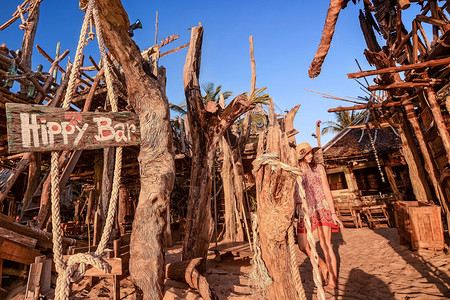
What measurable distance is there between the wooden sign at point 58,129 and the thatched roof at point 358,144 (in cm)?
1245

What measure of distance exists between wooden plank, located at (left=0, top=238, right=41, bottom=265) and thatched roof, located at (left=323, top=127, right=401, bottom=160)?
1254 cm

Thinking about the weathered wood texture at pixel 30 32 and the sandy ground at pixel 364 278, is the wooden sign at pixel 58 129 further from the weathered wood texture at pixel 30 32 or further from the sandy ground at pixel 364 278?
the weathered wood texture at pixel 30 32

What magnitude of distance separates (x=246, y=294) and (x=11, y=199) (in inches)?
607

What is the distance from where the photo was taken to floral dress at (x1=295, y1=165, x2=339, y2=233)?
362cm

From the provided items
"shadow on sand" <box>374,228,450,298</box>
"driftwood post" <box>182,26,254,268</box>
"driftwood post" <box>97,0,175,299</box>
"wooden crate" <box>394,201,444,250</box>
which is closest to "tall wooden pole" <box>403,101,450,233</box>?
"wooden crate" <box>394,201,444,250</box>

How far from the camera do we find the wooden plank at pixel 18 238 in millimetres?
3721

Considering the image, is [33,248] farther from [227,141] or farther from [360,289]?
[360,289]

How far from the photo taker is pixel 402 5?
18.9 ft

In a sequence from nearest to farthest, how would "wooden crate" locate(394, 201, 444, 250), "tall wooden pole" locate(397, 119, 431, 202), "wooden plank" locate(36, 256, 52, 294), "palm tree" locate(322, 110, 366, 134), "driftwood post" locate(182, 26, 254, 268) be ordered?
"wooden plank" locate(36, 256, 52, 294) < "driftwood post" locate(182, 26, 254, 268) < "wooden crate" locate(394, 201, 444, 250) < "tall wooden pole" locate(397, 119, 431, 202) < "palm tree" locate(322, 110, 366, 134)

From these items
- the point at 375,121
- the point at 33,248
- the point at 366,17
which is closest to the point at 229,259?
the point at 33,248

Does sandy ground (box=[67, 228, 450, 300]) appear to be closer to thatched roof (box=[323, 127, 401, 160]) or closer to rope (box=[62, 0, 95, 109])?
rope (box=[62, 0, 95, 109])

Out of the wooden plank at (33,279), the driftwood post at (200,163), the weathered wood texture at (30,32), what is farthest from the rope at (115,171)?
the weathered wood texture at (30,32)

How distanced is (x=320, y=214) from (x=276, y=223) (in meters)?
2.13

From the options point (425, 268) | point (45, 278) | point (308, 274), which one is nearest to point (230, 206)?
point (308, 274)
